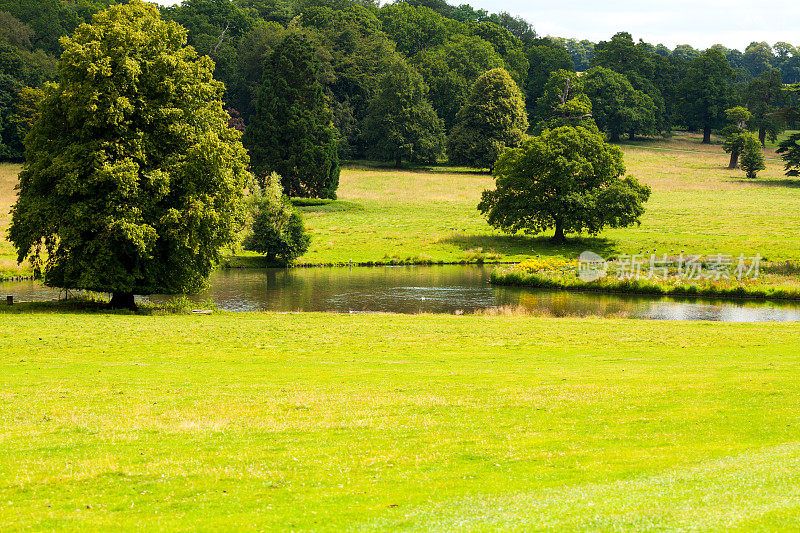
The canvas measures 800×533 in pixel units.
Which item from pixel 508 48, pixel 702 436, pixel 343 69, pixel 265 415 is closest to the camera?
pixel 702 436

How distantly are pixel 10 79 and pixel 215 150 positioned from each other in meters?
83.2

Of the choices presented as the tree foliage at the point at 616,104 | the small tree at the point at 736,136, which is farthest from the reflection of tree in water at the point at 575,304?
the tree foliage at the point at 616,104

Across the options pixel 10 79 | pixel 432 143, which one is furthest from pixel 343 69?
pixel 10 79

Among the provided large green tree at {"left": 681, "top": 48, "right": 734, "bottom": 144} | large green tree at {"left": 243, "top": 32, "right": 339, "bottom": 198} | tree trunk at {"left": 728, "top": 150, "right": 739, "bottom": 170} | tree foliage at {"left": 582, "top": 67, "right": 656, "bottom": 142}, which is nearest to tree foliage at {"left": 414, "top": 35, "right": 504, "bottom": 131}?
tree foliage at {"left": 582, "top": 67, "right": 656, "bottom": 142}

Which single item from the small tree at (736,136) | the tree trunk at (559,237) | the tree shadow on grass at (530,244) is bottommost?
the tree shadow on grass at (530,244)

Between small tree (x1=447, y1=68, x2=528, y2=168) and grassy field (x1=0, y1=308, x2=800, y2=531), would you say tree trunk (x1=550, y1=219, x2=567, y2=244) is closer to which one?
small tree (x1=447, y1=68, x2=528, y2=168)

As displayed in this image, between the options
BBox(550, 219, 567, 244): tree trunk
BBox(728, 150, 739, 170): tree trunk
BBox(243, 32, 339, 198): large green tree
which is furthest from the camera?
BBox(728, 150, 739, 170): tree trunk

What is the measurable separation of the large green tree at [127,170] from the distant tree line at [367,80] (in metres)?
51.7

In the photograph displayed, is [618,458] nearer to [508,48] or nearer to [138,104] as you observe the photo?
[138,104]

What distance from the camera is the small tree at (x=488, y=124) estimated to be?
376 ft

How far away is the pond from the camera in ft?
142

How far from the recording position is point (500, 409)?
16.2 m

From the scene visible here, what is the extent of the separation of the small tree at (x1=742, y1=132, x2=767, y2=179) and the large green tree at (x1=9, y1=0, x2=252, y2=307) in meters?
98.3

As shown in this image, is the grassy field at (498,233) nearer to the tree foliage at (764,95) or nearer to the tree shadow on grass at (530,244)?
the tree shadow on grass at (530,244)
